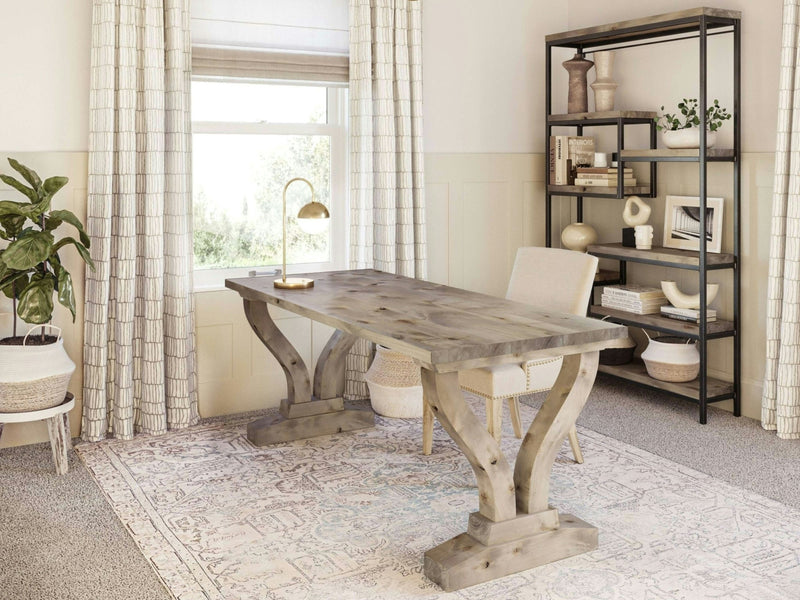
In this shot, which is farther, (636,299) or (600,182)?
(600,182)

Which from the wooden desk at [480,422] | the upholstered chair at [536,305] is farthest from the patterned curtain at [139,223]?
the upholstered chair at [536,305]

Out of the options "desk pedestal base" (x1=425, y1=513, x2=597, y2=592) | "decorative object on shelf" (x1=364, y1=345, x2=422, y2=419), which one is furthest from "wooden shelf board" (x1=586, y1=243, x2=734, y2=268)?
"desk pedestal base" (x1=425, y1=513, x2=597, y2=592)

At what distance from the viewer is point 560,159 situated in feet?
16.7

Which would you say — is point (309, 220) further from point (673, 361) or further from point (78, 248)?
point (673, 361)

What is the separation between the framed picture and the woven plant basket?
3064 mm

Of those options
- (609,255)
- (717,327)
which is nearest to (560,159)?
(609,255)

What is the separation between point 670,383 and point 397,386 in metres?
1.39

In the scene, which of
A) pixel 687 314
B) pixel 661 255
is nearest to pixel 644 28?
pixel 661 255

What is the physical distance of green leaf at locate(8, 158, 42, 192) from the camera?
365 cm

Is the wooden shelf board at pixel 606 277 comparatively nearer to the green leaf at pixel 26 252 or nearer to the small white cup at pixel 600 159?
the small white cup at pixel 600 159

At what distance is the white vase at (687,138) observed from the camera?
13.9ft

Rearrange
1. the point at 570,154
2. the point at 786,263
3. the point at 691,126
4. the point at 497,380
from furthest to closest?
the point at 570,154
the point at 691,126
the point at 786,263
the point at 497,380

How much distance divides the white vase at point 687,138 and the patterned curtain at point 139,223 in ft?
7.65

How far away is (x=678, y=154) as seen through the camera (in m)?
4.30
